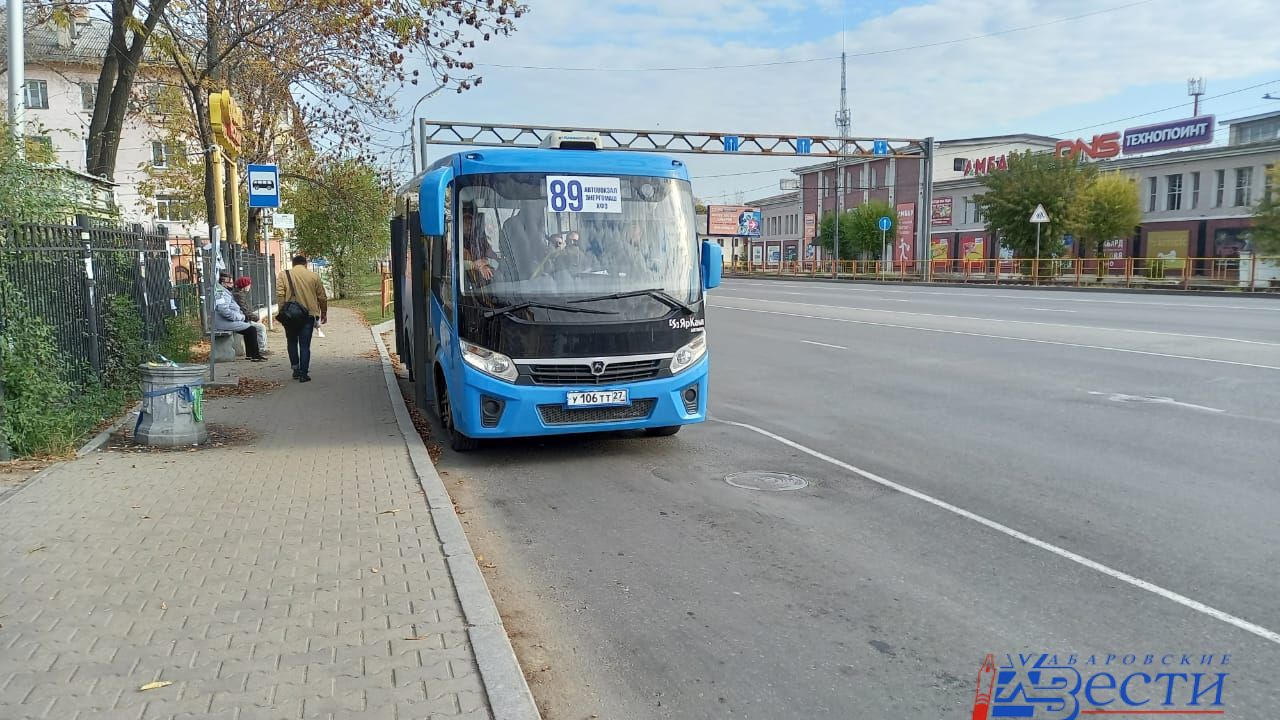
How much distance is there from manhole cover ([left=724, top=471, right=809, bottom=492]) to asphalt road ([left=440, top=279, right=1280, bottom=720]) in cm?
16

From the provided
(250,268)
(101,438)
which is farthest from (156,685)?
(250,268)

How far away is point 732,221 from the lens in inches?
3381

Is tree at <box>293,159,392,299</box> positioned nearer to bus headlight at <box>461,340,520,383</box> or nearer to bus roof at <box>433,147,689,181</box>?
bus roof at <box>433,147,689,181</box>

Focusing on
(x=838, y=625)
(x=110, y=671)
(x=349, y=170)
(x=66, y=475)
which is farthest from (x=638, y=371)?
(x=349, y=170)

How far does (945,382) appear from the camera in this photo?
12859 millimetres

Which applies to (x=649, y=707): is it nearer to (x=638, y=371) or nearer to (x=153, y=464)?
(x=638, y=371)

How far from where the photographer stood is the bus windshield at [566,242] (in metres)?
8.39

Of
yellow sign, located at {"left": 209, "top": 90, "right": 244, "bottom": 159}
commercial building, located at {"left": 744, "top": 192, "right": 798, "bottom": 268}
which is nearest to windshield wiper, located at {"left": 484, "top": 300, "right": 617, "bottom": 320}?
yellow sign, located at {"left": 209, "top": 90, "right": 244, "bottom": 159}

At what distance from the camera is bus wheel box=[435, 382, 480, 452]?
8.99 m

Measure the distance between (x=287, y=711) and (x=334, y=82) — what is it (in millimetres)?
20722

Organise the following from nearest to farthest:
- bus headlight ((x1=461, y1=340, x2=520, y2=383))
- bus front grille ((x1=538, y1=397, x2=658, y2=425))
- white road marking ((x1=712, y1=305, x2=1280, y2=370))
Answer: bus headlight ((x1=461, y1=340, x2=520, y2=383)), bus front grille ((x1=538, y1=397, x2=658, y2=425)), white road marking ((x1=712, y1=305, x2=1280, y2=370))

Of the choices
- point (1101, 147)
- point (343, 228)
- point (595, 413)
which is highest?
point (1101, 147)

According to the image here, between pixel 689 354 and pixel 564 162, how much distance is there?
6.72 ft

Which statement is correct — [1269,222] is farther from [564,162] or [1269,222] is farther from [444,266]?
[444,266]
